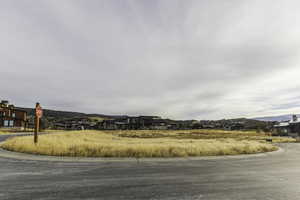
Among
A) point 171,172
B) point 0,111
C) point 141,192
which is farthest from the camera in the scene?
point 0,111

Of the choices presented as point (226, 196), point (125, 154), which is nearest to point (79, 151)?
point (125, 154)

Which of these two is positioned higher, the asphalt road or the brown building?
the brown building

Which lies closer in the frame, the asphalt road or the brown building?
the asphalt road

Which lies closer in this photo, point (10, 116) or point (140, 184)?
point (140, 184)

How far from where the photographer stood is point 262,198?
4.98 meters

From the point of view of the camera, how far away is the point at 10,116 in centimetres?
6406

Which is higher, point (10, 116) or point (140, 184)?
point (10, 116)

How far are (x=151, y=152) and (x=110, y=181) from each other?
5.89 m

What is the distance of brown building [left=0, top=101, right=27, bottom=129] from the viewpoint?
6044 cm

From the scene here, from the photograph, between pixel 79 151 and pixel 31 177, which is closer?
pixel 31 177

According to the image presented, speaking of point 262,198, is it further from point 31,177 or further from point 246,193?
point 31,177

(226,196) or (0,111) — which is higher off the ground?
(0,111)

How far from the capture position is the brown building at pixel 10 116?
2379 inches

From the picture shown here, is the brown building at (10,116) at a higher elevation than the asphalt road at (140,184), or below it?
higher
